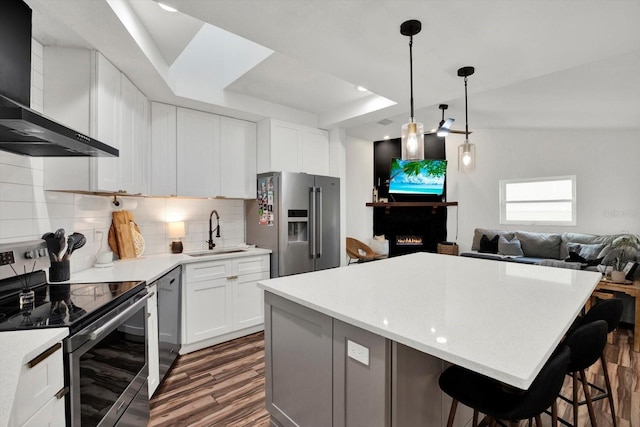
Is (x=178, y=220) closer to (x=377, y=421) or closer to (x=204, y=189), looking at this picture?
(x=204, y=189)

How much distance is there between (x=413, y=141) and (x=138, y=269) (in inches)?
88.0

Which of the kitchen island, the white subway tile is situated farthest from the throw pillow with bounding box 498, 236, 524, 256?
the white subway tile

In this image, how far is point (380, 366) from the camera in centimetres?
118

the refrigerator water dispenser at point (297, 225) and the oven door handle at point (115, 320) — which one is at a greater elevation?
the refrigerator water dispenser at point (297, 225)

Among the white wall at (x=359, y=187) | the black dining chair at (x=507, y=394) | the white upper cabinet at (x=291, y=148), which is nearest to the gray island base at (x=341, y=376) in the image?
the black dining chair at (x=507, y=394)

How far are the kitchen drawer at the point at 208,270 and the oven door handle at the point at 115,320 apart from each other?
→ 0.91 metres

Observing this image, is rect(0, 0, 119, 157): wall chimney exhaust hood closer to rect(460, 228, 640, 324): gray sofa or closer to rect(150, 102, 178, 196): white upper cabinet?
rect(150, 102, 178, 196): white upper cabinet

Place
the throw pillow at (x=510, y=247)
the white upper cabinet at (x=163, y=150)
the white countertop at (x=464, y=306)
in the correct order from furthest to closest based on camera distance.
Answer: the throw pillow at (x=510, y=247) → the white upper cabinet at (x=163, y=150) → the white countertop at (x=464, y=306)

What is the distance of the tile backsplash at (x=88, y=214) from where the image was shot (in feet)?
5.78

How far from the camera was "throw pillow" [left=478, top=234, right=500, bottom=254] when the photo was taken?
4936 mm

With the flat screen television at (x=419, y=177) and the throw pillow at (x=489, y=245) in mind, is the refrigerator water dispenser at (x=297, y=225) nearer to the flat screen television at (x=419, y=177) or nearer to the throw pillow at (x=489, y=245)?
the flat screen television at (x=419, y=177)

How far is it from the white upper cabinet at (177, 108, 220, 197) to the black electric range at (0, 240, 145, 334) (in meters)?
1.44

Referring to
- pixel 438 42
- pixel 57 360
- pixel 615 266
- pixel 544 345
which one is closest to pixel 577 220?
pixel 615 266

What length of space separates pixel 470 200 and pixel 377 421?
508 cm
